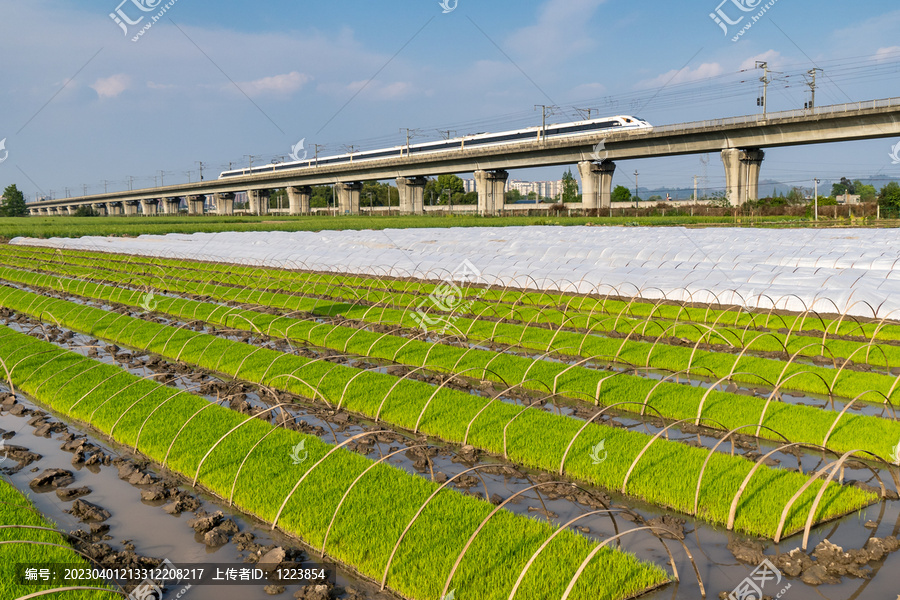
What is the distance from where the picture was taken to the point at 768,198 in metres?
71.2

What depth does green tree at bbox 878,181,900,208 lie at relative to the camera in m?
63.7

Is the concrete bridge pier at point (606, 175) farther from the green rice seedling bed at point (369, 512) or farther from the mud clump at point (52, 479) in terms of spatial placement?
the mud clump at point (52, 479)

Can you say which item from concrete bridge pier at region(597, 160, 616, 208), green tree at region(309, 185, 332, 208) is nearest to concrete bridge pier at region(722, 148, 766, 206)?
concrete bridge pier at region(597, 160, 616, 208)

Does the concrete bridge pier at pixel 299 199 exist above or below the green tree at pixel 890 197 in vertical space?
above

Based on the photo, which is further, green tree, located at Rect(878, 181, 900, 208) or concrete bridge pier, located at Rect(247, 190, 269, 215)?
concrete bridge pier, located at Rect(247, 190, 269, 215)

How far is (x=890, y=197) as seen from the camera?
64438mm

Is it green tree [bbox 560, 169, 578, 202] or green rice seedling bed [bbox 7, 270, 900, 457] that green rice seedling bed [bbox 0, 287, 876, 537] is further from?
green tree [bbox 560, 169, 578, 202]

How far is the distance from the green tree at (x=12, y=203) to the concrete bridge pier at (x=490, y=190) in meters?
116

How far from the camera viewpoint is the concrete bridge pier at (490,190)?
72.2 metres

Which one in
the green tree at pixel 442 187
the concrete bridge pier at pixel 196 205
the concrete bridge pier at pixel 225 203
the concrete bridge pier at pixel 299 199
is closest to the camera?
the concrete bridge pier at pixel 299 199

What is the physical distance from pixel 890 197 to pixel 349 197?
203 feet

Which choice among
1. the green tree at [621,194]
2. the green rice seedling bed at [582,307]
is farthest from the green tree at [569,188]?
the green rice seedling bed at [582,307]

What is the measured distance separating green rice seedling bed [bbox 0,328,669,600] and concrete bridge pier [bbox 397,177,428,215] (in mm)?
69393

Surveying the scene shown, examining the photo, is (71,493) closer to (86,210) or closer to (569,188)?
(569,188)
